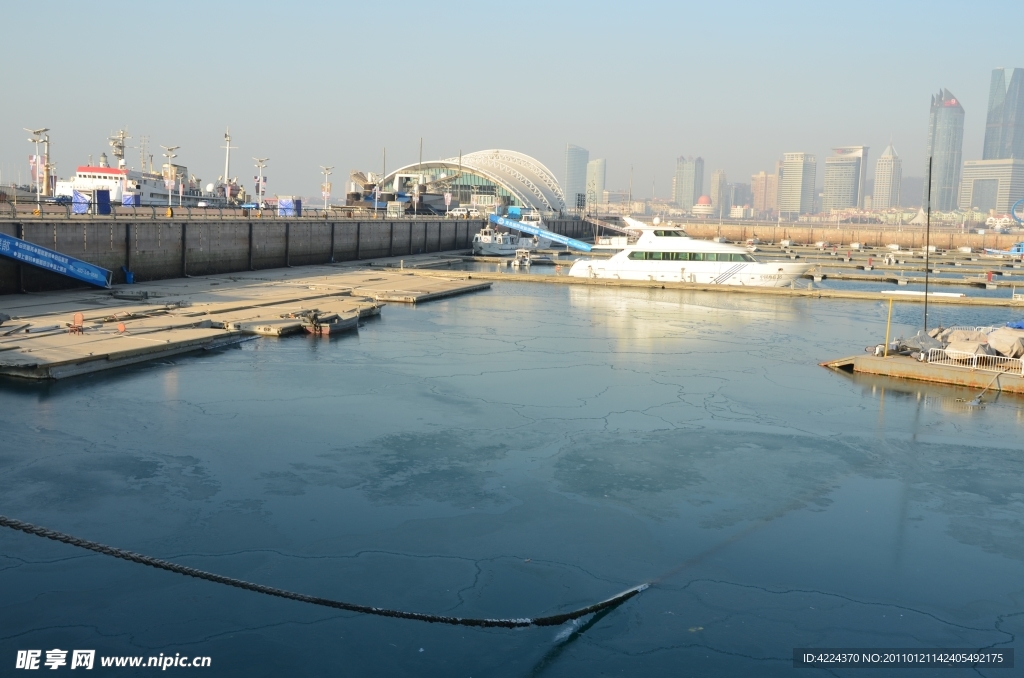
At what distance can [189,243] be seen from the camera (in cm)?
4288

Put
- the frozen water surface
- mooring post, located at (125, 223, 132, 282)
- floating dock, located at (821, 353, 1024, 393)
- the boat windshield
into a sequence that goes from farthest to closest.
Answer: the boat windshield → mooring post, located at (125, 223, 132, 282) → floating dock, located at (821, 353, 1024, 393) → the frozen water surface

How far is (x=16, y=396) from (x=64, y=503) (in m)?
6.96

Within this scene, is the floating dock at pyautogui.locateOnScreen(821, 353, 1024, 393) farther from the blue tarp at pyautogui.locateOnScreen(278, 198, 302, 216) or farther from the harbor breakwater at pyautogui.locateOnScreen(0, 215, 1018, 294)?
the blue tarp at pyautogui.locateOnScreen(278, 198, 302, 216)

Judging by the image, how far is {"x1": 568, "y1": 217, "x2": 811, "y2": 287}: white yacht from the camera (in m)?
51.8

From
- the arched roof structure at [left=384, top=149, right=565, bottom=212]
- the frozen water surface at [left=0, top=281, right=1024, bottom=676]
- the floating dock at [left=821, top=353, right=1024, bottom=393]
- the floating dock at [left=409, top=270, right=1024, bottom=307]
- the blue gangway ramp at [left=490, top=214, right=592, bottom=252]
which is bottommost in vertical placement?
the frozen water surface at [left=0, top=281, right=1024, bottom=676]

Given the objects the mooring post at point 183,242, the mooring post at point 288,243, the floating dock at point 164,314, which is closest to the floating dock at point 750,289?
the mooring post at point 288,243

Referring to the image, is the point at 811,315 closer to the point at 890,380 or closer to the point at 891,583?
the point at 890,380

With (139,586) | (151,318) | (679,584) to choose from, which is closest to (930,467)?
(679,584)

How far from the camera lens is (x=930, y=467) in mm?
17062

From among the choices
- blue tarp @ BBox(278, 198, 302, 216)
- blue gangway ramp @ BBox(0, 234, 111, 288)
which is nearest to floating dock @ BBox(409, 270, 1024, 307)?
blue tarp @ BBox(278, 198, 302, 216)

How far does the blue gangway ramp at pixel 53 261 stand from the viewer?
3055 centimetres

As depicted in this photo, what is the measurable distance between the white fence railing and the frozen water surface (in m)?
1.80
